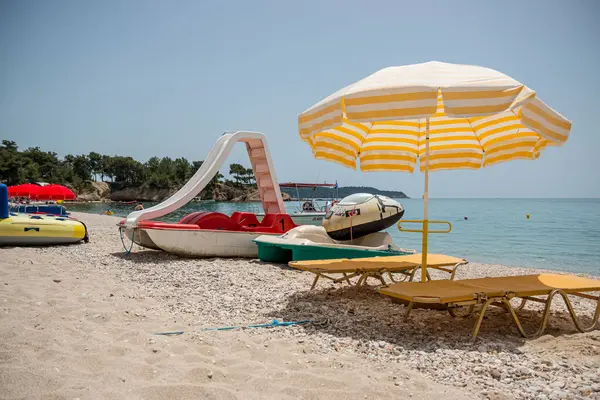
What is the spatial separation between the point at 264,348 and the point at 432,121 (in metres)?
4.15

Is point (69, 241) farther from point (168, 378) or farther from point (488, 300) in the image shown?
point (488, 300)

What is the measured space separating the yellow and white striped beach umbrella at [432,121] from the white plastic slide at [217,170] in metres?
4.40

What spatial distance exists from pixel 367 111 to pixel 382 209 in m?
4.33

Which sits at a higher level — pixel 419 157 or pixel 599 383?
pixel 419 157

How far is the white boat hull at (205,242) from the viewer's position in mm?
8859

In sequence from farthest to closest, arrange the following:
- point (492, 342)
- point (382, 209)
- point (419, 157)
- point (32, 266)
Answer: point (382, 209) < point (32, 266) < point (419, 157) < point (492, 342)

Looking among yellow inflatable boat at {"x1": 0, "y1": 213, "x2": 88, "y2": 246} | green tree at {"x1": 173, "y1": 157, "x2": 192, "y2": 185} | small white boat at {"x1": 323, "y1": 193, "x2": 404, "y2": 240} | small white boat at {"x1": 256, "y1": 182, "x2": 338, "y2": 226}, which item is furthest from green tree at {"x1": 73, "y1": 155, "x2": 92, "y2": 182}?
small white boat at {"x1": 323, "y1": 193, "x2": 404, "y2": 240}

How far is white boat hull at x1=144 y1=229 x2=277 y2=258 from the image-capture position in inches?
349

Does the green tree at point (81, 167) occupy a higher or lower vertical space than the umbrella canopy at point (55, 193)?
higher

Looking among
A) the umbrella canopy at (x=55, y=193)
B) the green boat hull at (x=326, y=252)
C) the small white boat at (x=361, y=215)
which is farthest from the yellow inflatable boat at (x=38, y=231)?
the umbrella canopy at (x=55, y=193)

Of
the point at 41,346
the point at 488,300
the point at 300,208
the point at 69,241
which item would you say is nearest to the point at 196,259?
the point at 69,241

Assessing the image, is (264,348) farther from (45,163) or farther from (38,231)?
(45,163)

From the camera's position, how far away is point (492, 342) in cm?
404

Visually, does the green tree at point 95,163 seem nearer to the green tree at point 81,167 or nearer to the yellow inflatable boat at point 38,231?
the green tree at point 81,167
